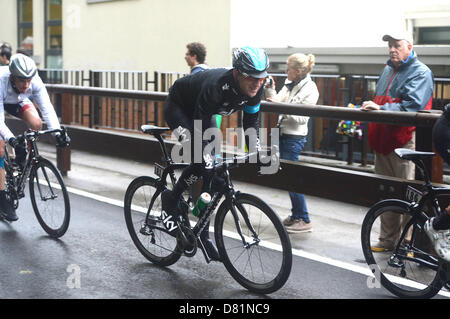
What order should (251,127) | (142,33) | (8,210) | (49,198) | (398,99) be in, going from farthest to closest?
1. (142,33)
2. (8,210)
3. (49,198)
4. (398,99)
5. (251,127)

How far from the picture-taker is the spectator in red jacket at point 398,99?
698 cm

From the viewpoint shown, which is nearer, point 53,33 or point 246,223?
point 246,223

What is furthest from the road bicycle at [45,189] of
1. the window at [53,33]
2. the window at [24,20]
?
the window at [24,20]

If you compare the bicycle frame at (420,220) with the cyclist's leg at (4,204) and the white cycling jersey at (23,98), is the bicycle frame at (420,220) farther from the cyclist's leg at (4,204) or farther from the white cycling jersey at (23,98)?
the cyclist's leg at (4,204)

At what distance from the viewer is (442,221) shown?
557 centimetres

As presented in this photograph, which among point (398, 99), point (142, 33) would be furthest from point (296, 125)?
point (142, 33)

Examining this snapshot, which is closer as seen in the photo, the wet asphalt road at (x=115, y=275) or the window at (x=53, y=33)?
the wet asphalt road at (x=115, y=275)

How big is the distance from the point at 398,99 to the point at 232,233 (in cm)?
223

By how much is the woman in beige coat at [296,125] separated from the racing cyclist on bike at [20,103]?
2351 mm

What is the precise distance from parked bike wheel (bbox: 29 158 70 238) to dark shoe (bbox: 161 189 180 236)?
1337 mm

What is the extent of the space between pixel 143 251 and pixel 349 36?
34.4 feet

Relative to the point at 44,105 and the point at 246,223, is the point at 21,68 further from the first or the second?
the point at 246,223
